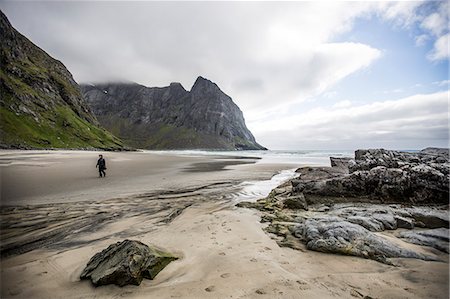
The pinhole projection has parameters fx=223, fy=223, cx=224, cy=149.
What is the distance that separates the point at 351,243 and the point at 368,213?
384 cm

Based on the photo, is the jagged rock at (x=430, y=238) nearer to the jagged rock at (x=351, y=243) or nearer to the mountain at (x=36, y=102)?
the jagged rock at (x=351, y=243)

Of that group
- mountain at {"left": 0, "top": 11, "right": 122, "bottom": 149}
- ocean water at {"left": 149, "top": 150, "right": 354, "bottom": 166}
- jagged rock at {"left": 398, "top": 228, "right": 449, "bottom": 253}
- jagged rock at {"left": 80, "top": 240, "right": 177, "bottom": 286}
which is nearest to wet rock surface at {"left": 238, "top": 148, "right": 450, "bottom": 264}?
jagged rock at {"left": 398, "top": 228, "right": 449, "bottom": 253}

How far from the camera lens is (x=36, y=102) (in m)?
109

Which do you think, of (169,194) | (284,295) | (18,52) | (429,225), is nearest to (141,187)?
(169,194)

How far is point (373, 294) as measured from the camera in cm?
437

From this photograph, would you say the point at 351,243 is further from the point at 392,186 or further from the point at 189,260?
the point at 392,186

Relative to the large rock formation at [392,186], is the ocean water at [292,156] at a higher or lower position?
lower

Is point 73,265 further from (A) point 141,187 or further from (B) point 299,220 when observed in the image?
(A) point 141,187

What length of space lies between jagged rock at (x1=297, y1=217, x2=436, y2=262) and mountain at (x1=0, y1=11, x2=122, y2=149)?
88.1m

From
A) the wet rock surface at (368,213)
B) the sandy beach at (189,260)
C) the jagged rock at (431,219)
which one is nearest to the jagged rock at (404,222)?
the wet rock surface at (368,213)

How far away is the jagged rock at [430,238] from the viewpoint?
6.29m

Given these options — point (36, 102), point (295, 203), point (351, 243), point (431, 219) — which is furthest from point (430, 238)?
point (36, 102)

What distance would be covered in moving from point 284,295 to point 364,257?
2958mm

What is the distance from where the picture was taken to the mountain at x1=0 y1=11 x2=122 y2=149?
290 feet
